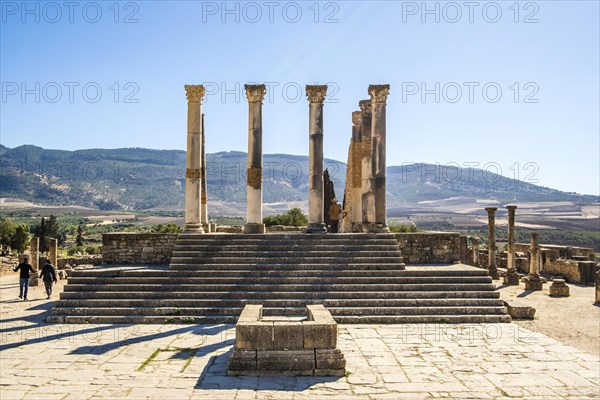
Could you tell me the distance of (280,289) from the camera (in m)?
15.3

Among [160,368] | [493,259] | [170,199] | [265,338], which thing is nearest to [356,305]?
[265,338]

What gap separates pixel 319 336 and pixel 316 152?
419 inches

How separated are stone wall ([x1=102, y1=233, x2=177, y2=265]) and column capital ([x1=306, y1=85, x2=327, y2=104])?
7.09 m

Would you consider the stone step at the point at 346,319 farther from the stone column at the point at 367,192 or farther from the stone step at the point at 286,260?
the stone column at the point at 367,192

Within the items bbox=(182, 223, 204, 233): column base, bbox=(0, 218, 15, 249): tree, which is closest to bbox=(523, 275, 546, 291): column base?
bbox=(182, 223, 204, 233): column base

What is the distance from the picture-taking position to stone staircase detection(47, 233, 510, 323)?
A: 1427cm

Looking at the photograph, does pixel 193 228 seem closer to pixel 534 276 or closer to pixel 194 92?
→ pixel 194 92

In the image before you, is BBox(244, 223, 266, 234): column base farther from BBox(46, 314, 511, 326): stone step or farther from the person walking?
the person walking

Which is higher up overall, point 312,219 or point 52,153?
point 52,153

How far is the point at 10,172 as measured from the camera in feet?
530

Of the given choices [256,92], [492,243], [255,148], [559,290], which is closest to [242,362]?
[255,148]

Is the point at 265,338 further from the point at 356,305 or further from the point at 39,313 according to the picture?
the point at 39,313

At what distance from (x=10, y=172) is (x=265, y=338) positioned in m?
176

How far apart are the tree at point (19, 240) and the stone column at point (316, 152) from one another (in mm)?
32523
